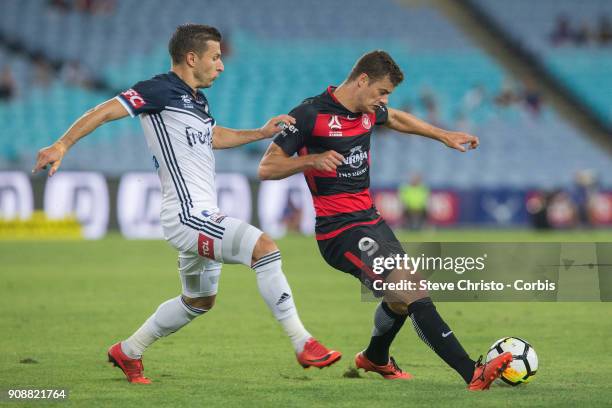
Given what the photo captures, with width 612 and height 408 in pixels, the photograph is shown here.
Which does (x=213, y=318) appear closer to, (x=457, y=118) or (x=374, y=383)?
(x=374, y=383)

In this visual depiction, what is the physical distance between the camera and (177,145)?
671 centimetres

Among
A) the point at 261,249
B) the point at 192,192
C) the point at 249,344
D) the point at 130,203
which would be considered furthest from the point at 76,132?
the point at 130,203

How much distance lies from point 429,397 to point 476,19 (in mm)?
29084

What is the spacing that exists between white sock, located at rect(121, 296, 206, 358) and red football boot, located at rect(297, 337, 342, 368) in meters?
1.17

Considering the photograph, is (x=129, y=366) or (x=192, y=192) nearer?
(x=192, y=192)

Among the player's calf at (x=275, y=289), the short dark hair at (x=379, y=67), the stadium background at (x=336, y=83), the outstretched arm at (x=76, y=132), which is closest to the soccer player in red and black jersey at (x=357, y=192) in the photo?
the short dark hair at (x=379, y=67)

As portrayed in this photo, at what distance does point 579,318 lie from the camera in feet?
36.7

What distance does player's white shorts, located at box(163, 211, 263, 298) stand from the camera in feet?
20.9

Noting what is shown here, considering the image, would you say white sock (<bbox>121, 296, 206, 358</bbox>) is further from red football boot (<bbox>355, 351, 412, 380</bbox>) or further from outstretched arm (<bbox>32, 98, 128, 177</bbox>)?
outstretched arm (<bbox>32, 98, 128, 177</bbox>)

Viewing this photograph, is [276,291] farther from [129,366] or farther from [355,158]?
[129,366]

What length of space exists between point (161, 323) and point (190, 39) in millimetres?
1908

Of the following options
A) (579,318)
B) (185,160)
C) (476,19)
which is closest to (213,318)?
(579,318)

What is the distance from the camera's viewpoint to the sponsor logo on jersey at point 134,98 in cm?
650

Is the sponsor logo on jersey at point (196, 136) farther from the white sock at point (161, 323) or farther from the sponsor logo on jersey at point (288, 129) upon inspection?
the white sock at point (161, 323)
